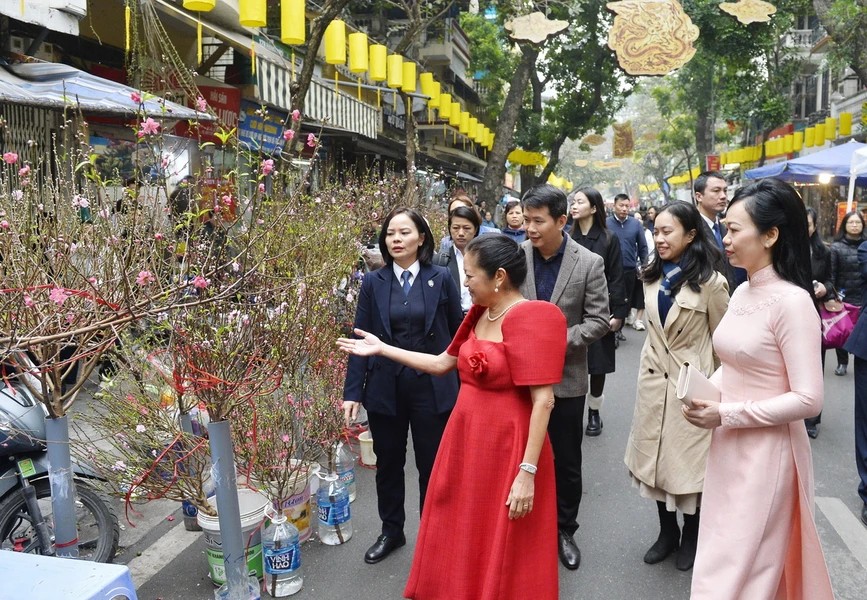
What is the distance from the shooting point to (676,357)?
11.7 feet

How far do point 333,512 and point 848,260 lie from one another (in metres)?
5.47

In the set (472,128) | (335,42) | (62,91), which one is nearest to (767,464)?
(62,91)

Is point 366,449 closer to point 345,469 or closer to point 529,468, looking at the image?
point 345,469

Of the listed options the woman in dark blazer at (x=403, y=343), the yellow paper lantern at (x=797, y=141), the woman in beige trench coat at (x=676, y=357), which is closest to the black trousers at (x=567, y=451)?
the woman in beige trench coat at (x=676, y=357)

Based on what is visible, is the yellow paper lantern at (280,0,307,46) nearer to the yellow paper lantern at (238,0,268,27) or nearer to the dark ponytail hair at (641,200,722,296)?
the yellow paper lantern at (238,0,268,27)

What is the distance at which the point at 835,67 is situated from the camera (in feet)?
49.2

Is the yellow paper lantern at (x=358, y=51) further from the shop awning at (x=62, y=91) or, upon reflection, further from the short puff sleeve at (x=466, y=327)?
the short puff sleeve at (x=466, y=327)

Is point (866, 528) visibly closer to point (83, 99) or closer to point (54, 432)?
point (54, 432)

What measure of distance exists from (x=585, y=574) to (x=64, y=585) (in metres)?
2.62

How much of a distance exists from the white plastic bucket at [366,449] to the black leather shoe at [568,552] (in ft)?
5.39

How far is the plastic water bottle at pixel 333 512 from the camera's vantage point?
4039 millimetres

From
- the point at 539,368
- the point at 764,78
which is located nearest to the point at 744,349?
the point at 539,368

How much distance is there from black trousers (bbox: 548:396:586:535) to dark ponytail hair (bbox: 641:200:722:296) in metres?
0.79

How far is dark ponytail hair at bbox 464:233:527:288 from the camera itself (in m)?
2.78
